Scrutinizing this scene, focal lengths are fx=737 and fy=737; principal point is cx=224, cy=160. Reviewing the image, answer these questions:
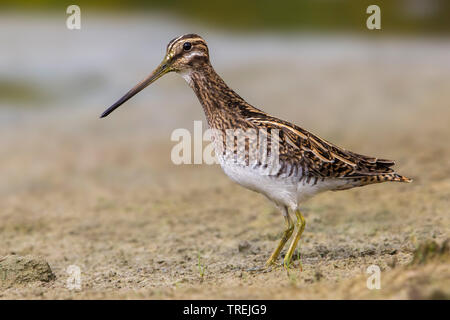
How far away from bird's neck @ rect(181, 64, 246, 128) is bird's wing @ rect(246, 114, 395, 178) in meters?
0.25

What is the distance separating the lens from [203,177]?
12.1 meters

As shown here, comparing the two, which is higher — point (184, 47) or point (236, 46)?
point (236, 46)

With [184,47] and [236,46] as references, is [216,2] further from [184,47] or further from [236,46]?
[184,47]

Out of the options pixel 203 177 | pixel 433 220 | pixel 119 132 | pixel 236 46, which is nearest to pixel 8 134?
pixel 119 132

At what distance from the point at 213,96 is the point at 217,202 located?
3.64m

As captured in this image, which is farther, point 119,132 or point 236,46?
point 236,46

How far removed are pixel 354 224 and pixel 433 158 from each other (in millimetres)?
3201

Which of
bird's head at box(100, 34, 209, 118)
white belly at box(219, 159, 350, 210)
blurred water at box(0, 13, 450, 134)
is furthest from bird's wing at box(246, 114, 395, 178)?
blurred water at box(0, 13, 450, 134)

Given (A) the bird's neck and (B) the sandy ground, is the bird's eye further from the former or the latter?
(B) the sandy ground

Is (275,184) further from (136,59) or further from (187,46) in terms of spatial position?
(136,59)

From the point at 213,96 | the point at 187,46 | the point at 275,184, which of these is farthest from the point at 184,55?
the point at 275,184

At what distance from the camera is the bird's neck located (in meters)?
6.92

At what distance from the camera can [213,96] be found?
7.02 m

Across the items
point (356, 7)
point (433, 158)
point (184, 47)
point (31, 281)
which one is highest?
point (356, 7)
